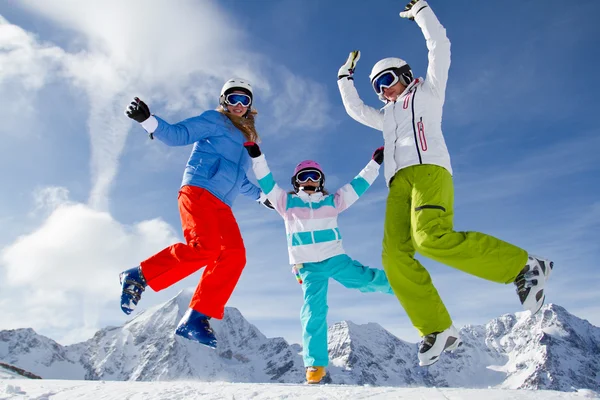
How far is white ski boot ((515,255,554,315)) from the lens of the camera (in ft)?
11.7

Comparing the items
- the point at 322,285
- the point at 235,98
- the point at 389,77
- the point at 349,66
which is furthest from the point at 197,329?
the point at 349,66

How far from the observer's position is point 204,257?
4734 millimetres

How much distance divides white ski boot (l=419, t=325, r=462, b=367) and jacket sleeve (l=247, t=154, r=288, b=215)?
8.30 ft

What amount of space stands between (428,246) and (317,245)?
1940 mm

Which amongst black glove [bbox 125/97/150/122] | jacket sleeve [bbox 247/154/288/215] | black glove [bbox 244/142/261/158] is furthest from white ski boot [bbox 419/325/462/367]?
black glove [bbox 125/97/150/122]

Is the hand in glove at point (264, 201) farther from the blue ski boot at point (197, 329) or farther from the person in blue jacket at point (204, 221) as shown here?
the blue ski boot at point (197, 329)

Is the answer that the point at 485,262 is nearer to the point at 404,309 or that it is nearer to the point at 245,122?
the point at 404,309

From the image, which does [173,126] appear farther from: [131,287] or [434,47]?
[434,47]

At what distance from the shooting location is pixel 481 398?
2658 millimetres

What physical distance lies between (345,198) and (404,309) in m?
2.05

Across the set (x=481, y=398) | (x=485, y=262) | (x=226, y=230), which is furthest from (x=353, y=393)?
(x=226, y=230)

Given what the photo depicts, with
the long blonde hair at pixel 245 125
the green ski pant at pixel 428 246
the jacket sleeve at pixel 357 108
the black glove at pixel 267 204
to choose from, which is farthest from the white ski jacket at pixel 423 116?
the black glove at pixel 267 204

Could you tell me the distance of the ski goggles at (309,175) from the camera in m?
5.92

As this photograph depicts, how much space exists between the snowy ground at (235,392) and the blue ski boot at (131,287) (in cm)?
102
